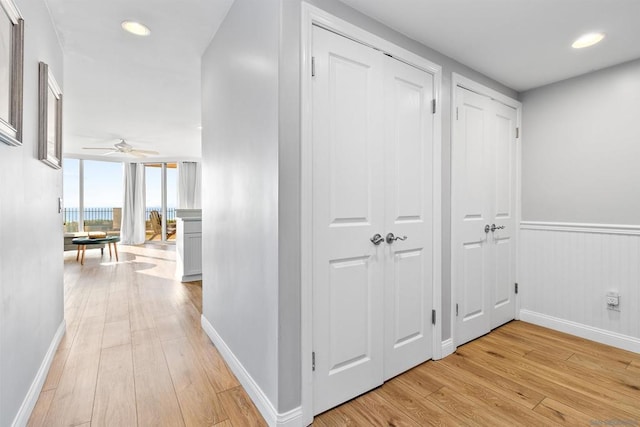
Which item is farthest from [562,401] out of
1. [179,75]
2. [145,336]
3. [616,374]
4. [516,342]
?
[179,75]

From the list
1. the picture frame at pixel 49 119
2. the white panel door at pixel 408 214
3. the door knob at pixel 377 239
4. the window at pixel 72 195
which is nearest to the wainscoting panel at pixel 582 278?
the white panel door at pixel 408 214

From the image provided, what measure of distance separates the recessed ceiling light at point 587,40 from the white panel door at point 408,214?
1038mm

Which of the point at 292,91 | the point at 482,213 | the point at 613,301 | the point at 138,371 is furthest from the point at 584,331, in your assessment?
the point at 138,371

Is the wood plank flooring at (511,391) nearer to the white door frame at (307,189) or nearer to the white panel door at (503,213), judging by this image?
the white door frame at (307,189)

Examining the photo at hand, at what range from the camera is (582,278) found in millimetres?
2678

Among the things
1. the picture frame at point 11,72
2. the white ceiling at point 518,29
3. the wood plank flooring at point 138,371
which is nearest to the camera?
the picture frame at point 11,72

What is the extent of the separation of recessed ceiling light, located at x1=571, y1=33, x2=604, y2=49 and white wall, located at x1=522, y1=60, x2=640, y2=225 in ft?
1.97

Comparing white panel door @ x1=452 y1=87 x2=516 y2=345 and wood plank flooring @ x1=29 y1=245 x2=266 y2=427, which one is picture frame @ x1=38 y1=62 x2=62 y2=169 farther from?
white panel door @ x1=452 y1=87 x2=516 y2=345

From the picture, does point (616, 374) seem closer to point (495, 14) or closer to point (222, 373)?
point (495, 14)

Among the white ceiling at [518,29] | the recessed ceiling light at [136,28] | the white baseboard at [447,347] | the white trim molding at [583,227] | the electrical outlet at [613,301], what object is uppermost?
the recessed ceiling light at [136,28]

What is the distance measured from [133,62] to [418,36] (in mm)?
2482

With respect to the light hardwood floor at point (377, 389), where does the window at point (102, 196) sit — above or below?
above

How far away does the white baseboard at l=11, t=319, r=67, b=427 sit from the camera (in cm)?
145

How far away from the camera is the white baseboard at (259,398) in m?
1.49
